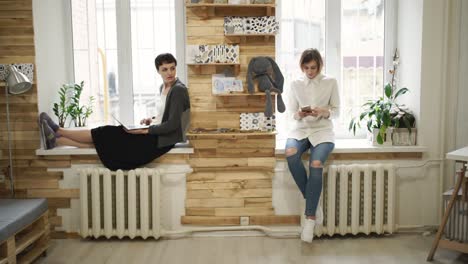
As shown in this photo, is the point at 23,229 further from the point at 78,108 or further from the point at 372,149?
the point at 372,149

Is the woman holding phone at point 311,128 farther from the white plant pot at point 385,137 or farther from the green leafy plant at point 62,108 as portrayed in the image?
the green leafy plant at point 62,108

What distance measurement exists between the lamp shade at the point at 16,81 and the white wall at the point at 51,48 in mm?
218

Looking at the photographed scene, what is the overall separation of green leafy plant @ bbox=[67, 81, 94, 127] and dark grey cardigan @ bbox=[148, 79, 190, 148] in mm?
663

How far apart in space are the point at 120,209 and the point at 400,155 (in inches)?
82.3

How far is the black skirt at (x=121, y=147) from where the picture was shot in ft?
11.5

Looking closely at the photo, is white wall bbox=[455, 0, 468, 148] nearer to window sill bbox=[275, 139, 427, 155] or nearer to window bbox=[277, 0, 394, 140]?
window sill bbox=[275, 139, 427, 155]

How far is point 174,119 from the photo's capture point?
3.43 m

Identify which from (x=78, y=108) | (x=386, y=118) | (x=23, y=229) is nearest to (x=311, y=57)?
(x=386, y=118)

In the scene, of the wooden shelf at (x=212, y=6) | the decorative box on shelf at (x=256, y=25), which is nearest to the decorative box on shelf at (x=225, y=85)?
the decorative box on shelf at (x=256, y=25)

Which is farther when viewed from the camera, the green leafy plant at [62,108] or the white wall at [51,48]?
the green leafy plant at [62,108]

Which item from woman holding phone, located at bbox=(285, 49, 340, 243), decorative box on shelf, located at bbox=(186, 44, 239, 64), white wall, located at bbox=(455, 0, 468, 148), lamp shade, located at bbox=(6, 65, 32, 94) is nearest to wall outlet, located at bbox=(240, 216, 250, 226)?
woman holding phone, located at bbox=(285, 49, 340, 243)

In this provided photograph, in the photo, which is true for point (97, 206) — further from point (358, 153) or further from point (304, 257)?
point (358, 153)

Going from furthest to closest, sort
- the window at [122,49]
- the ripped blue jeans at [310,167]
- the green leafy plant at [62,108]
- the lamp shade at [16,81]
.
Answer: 1. the window at [122,49]
2. the green leafy plant at [62,108]
3. the ripped blue jeans at [310,167]
4. the lamp shade at [16,81]

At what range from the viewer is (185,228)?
3652 mm
